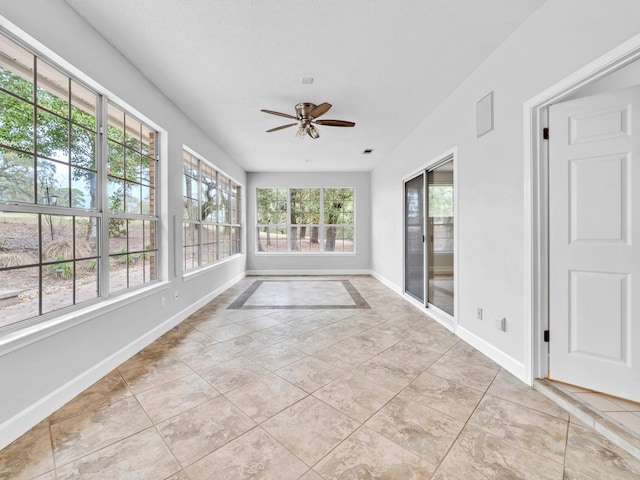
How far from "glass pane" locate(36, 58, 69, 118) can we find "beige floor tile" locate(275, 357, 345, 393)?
2.60 m

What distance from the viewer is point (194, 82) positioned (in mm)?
2887

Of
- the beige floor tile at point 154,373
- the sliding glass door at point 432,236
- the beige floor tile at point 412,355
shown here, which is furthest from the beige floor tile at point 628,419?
the beige floor tile at point 154,373

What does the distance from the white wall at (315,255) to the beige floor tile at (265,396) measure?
5.31 meters

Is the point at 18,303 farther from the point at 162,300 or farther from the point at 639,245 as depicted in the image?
the point at 639,245

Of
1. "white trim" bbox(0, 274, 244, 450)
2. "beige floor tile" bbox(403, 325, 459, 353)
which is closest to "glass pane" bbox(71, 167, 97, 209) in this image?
"white trim" bbox(0, 274, 244, 450)

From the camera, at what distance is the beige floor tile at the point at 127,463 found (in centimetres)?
130

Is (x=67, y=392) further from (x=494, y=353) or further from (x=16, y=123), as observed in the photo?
(x=494, y=353)

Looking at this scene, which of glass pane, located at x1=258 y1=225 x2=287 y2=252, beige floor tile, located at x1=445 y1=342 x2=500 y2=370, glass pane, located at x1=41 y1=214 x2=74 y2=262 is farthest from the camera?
glass pane, located at x1=258 y1=225 x2=287 y2=252

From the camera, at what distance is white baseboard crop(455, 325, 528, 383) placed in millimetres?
2153

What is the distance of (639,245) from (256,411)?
263cm

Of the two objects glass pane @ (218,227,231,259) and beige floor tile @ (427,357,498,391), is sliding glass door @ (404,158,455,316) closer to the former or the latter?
beige floor tile @ (427,357,498,391)

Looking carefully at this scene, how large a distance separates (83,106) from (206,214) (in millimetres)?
2559

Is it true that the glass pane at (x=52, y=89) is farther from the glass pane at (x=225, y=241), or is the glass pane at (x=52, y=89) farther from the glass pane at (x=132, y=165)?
the glass pane at (x=225, y=241)

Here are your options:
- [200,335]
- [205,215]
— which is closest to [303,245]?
[205,215]
